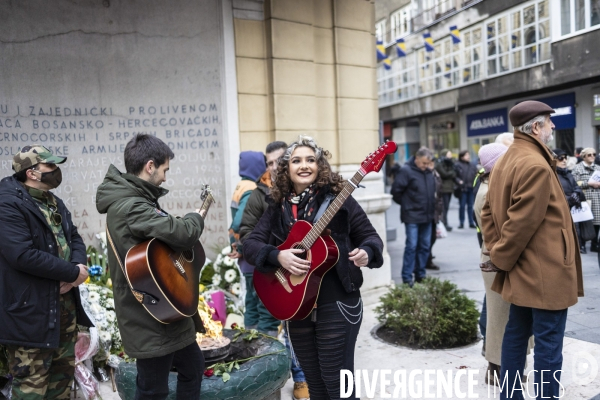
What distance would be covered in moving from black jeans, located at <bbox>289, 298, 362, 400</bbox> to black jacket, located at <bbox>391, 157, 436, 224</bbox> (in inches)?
182

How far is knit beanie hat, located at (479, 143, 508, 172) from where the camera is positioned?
4.28 meters

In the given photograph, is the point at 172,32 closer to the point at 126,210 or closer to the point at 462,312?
the point at 126,210

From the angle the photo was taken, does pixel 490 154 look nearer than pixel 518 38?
Yes

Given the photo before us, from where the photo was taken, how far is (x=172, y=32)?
614 cm

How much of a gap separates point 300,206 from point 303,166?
0.76 ft

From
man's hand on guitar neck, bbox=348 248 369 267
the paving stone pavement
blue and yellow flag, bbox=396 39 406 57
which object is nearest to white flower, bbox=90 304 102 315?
the paving stone pavement

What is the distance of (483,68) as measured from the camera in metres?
22.9

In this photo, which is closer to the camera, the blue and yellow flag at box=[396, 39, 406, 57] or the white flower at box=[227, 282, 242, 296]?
the white flower at box=[227, 282, 242, 296]

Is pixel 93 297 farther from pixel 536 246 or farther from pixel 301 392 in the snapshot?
pixel 536 246

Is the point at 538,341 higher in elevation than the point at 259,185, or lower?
lower

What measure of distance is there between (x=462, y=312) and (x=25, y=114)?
180 inches

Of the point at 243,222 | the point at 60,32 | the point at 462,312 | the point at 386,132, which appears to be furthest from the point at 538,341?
the point at 386,132

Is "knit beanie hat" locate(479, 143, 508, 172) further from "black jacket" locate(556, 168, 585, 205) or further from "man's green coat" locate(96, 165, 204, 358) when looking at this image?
"black jacket" locate(556, 168, 585, 205)

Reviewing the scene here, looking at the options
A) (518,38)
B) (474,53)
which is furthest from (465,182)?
(474,53)
